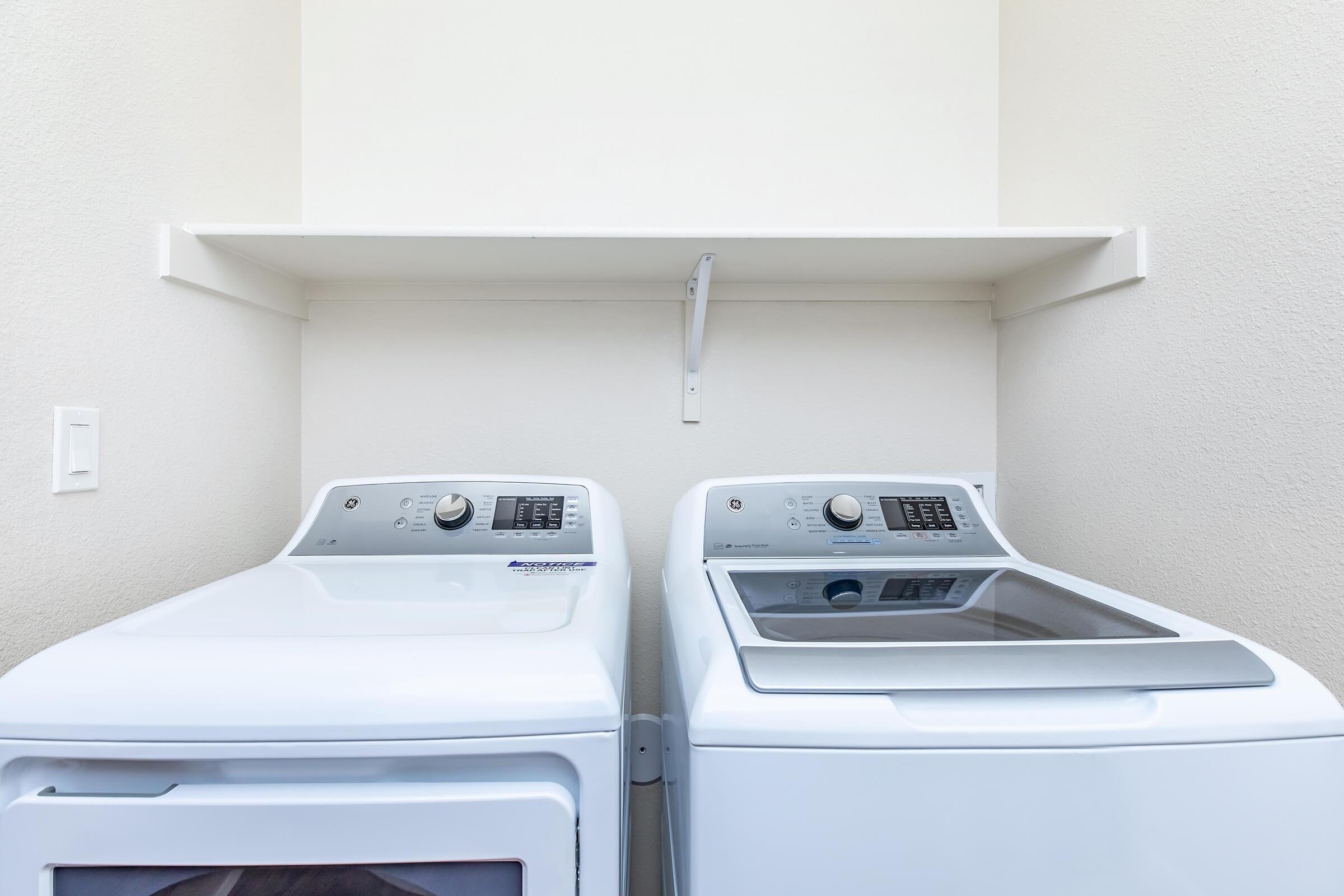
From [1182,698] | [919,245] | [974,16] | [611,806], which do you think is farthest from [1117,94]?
[611,806]

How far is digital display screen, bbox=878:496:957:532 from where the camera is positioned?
1200 mm

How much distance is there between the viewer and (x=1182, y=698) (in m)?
0.63

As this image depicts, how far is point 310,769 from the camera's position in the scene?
0.63 metres

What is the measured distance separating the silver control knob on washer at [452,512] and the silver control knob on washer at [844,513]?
65cm

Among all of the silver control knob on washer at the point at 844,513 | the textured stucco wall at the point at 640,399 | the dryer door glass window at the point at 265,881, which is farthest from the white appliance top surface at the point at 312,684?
the textured stucco wall at the point at 640,399

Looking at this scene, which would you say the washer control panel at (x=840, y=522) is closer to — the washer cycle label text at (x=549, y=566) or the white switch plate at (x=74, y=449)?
the washer cycle label text at (x=549, y=566)

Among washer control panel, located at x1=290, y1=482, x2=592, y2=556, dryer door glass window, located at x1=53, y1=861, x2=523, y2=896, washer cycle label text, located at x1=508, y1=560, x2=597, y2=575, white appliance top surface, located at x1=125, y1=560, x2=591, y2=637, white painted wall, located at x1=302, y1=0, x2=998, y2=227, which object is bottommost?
dryer door glass window, located at x1=53, y1=861, x2=523, y2=896

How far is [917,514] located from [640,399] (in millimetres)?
671

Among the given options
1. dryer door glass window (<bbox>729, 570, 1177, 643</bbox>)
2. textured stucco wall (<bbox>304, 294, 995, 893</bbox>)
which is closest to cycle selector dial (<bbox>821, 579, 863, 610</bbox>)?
dryer door glass window (<bbox>729, 570, 1177, 643</bbox>)

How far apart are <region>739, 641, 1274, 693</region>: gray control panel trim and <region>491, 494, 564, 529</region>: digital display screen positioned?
0.61 meters

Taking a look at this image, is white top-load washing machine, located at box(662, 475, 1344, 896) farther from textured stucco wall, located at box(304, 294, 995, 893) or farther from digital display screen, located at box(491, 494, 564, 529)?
textured stucco wall, located at box(304, 294, 995, 893)

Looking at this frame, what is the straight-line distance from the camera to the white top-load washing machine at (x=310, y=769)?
0.61m

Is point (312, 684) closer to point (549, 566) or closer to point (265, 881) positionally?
point (265, 881)

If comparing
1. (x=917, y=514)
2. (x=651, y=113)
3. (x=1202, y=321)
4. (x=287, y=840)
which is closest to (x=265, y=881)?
(x=287, y=840)
